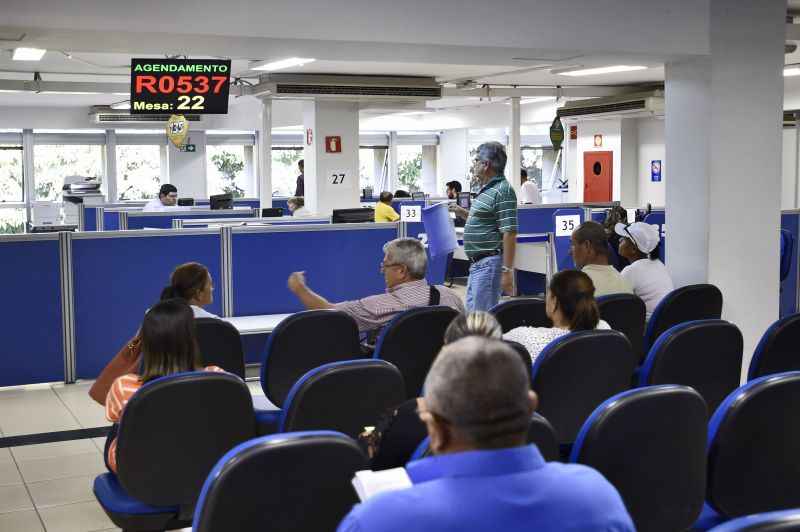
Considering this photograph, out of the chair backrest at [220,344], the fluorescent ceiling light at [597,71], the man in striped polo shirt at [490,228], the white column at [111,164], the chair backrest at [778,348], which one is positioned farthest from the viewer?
the white column at [111,164]

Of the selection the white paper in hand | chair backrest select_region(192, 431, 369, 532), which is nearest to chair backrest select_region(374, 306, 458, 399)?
chair backrest select_region(192, 431, 369, 532)

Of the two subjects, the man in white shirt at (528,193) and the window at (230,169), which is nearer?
the man in white shirt at (528,193)

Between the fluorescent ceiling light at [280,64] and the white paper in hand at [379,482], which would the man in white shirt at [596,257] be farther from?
the fluorescent ceiling light at [280,64]

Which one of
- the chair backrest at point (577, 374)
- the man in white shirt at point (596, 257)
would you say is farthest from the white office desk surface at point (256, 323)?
the chair backrest at point (577, 374)

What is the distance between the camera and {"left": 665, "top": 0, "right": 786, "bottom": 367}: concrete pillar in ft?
21.2

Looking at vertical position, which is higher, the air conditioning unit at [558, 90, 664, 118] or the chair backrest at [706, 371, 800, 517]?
the air conditioning unit at [558, 90, 664, 118]

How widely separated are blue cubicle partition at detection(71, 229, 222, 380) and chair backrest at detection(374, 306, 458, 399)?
10.4ft

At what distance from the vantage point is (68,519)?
410cm

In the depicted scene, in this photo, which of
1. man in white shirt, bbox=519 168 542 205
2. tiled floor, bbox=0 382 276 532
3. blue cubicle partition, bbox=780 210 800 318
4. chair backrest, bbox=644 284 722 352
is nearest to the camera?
tiled floor, bbox=0 382 276 532

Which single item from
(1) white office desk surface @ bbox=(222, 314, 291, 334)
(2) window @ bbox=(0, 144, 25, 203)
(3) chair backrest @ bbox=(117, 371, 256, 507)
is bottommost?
(1) white office desk surface @ bbox=(222, 314, 291, 334)

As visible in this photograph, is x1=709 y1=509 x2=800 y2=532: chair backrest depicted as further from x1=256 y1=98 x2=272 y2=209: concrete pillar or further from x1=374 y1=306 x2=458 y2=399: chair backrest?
x1=256 y1=98 x2=272 y2=209: concrete pillar

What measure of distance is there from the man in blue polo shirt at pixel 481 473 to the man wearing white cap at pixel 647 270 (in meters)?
3.97

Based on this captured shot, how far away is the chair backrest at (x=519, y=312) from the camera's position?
15.1ft

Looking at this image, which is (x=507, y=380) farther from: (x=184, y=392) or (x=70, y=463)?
(x=70, y=463)
